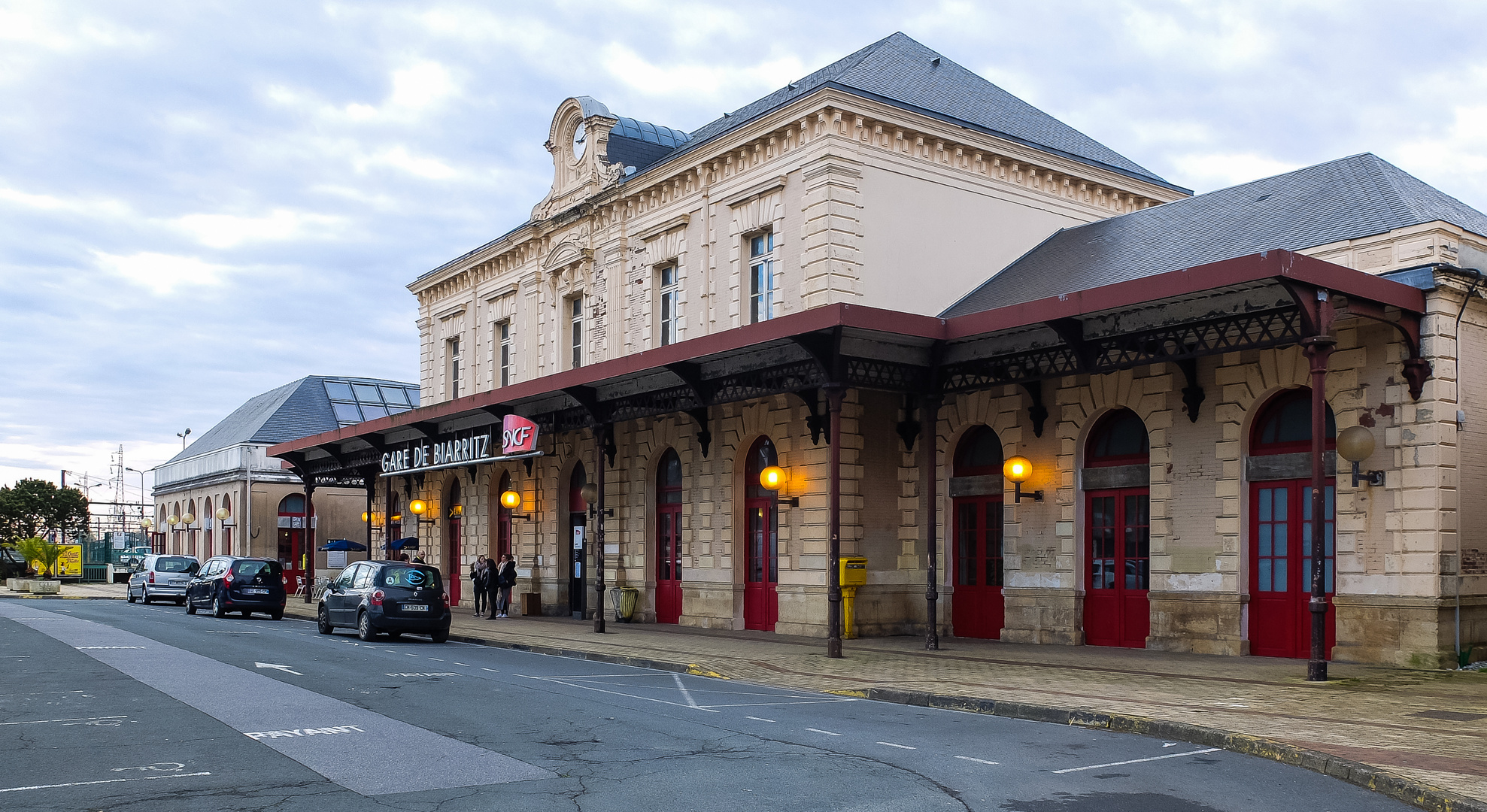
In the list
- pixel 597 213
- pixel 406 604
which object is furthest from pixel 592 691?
pixel 597 213

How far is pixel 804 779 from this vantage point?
862cm

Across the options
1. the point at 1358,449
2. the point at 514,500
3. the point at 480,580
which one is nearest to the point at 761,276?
the point at 514,500

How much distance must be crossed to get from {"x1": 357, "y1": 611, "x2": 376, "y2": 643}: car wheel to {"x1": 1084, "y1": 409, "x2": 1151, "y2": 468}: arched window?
43.0 feet

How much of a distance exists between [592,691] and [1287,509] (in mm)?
10113

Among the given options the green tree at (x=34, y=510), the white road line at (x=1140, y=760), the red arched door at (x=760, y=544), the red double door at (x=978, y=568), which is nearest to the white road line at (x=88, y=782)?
the white road line at (x=1140, y=760)

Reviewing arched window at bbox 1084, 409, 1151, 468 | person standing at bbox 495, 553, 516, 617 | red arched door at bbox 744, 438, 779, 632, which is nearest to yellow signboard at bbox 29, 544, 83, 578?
person standing at bbox 495, 553, 516, 617

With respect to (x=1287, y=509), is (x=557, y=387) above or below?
above

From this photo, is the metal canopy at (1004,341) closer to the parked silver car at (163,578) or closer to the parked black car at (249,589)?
the parked black car at (249,589)

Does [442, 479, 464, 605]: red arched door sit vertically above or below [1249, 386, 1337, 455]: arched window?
below

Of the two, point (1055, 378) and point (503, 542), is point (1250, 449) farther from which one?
point (503, 542)

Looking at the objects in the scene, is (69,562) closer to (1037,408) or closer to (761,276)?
(761,276)

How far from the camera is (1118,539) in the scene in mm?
19938

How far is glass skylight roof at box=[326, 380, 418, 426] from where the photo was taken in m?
63.0

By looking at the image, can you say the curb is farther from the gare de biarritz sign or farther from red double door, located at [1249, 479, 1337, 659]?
the gare de biarritz sign
